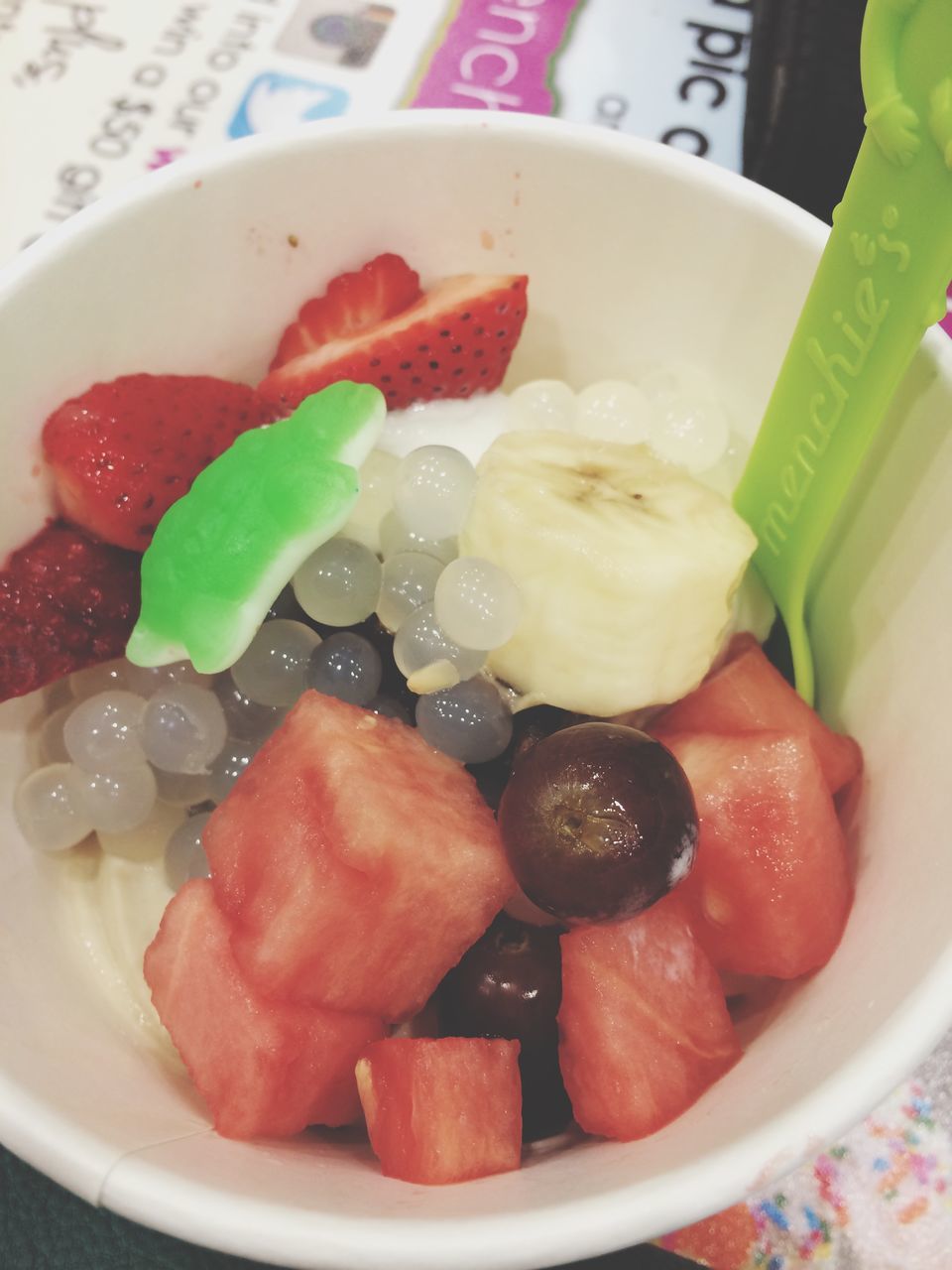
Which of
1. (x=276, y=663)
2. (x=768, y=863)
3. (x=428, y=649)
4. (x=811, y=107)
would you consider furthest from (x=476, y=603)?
(x=811, y=107)

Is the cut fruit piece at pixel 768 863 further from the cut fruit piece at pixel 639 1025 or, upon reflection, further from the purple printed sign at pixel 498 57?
the purple printed sign at pixel 498 57

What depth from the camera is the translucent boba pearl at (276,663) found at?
0.87 meters

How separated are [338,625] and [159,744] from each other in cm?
18

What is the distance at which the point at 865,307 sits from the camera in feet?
2.46

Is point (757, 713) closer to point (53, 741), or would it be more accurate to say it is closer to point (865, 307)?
point (865, 307)

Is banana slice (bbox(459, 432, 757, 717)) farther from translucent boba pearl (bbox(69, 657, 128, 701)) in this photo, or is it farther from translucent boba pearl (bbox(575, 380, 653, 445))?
translucent boba pearl (bbox(69, 657, 128, 701))

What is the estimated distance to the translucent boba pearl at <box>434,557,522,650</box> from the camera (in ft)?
2.62

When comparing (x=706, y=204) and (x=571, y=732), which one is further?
(x=706, y=204)

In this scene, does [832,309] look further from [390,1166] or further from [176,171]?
[390,1166]

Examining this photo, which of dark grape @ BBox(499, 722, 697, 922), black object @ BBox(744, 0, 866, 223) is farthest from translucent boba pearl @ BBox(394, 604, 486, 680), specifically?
black object @ BBox(744, 0, 866, 223)

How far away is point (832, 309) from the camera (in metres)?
0.79

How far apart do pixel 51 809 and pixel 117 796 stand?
54 millimetres

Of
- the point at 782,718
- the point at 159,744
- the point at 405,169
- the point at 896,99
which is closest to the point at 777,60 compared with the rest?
the point at 405,169

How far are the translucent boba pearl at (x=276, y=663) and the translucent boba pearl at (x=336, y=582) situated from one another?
0.03 m
